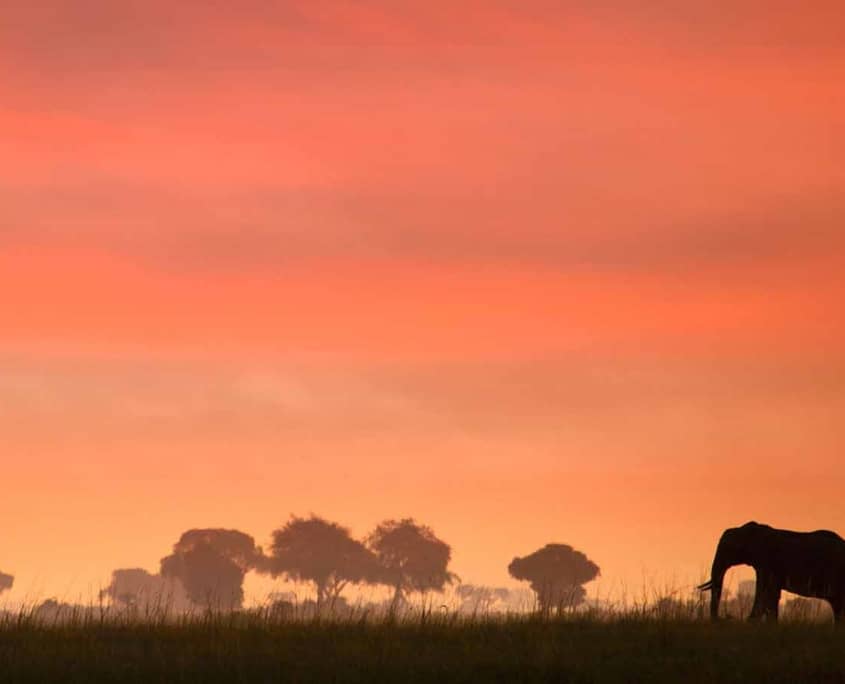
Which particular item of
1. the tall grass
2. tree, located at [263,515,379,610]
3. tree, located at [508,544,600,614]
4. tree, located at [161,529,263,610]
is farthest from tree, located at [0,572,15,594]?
the tall grass

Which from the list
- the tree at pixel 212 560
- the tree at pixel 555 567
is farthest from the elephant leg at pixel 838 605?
the tree at pixel 212 560

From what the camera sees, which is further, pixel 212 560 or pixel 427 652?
pixel 212 560

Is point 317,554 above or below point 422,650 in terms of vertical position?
above

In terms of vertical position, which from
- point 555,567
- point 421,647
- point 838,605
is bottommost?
point 421,647

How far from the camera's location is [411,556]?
154 m

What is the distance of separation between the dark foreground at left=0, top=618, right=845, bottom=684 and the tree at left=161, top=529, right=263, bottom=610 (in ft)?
401

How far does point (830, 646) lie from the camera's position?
25172mm

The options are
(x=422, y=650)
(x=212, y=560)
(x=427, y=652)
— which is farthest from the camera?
(x=212, y=560)

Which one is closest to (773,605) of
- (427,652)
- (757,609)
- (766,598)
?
(766,598)

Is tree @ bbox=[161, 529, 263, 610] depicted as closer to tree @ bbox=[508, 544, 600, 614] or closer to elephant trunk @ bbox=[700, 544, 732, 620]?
tree @ bbox=[508, 544, 600, 614]

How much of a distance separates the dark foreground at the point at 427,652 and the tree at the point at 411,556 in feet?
410

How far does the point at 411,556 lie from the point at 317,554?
10.3 metres

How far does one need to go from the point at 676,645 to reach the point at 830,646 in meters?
2.39

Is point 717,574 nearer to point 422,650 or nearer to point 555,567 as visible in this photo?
point 422,650
